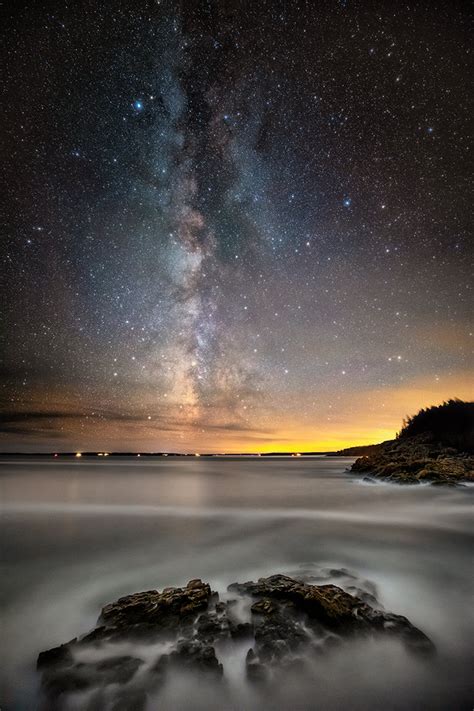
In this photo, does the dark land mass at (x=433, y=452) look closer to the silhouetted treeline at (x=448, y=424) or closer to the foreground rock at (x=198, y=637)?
the silhouetted treeline at (x=448, y=424)

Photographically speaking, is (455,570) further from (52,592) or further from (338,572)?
(52,592)

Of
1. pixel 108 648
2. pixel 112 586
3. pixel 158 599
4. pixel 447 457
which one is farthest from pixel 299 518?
pixel 447 457

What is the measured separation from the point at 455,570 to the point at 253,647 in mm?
4315

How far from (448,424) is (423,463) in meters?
8.32

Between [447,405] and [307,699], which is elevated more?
[447,405]

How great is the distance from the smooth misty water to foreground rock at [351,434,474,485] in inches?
134

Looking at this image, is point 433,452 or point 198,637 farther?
point 433,452

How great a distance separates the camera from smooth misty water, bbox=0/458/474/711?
2561 mm

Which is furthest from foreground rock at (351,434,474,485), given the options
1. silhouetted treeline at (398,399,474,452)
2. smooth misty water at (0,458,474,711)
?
smooth misty water at (0,458,474,711)

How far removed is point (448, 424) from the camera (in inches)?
929

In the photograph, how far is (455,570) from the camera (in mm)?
5406

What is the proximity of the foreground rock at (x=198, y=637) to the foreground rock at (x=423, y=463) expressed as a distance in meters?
14.2

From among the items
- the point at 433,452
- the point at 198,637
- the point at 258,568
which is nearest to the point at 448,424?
the point at 433,452

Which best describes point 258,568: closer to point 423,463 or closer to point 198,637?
point 198,637
